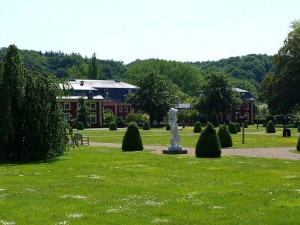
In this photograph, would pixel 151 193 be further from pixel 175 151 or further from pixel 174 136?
pixel 174 136

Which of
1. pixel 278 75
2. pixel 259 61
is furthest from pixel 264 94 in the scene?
pixel 259 61

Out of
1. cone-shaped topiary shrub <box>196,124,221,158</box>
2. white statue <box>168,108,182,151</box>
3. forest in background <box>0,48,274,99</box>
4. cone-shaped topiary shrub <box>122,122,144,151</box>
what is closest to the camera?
cone-shaped topiary shrub <box>196,124,221,158</box>

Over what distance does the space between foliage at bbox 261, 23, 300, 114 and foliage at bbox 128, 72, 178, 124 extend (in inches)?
1000

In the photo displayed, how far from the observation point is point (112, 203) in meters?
12.0

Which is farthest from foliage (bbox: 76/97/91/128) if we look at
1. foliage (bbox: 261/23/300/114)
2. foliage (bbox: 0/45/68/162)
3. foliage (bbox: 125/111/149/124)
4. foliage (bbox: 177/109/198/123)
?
foliage (bbox: 0/45/68/162)

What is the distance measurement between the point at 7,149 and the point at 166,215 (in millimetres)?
14426

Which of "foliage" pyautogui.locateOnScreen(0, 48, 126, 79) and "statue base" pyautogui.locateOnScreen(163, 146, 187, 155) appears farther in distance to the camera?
"foliage" pyautogui.locateOnScreen(0, 48, 126, 79)

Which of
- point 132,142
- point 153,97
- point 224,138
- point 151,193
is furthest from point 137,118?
point 151,193

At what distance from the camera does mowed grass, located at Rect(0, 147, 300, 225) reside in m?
10.4

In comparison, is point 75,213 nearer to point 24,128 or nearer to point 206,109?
point 24,128

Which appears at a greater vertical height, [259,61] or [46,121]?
[259,61]

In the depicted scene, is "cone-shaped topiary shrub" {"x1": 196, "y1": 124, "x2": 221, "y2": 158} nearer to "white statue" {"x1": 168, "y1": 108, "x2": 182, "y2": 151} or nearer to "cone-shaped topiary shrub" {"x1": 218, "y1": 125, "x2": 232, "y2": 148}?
"white statue" {"x1": 168, "y1": 108, "x2": 182, "y2": 151}

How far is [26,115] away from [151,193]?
11358mm

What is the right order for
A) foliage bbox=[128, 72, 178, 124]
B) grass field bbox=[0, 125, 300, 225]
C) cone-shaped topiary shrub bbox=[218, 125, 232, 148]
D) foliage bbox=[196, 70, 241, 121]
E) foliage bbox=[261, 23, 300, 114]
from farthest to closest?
foliage bbox=[128, 72, 178, 124] < foliage bbox=[196, 70, 241, 121] < foliage bbox=[261, 23, 300, 114] < cone-shaped topiary shrub bbox=[218, 125, 232, 148] < grass field bbox=[0, 125, 300, 225]
